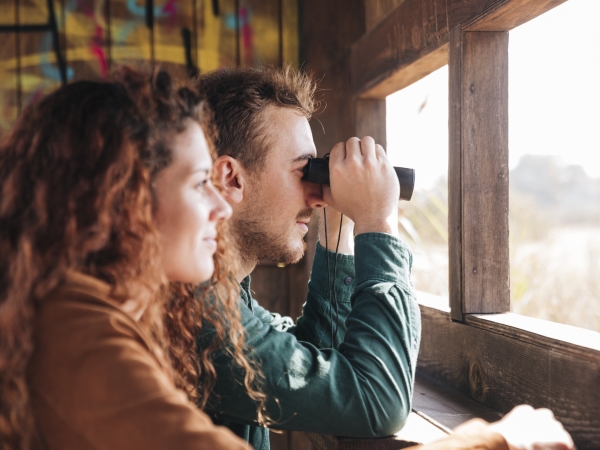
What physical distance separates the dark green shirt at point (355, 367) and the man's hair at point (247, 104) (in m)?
0.36

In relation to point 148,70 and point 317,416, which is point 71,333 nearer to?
point 148,70

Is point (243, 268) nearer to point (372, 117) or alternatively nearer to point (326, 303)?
point (326, 303)

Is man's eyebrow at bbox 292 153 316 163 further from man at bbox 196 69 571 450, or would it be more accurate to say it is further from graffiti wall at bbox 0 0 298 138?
graffiti wall at bbox 0 0 298 138

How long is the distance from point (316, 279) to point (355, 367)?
46 centimetres

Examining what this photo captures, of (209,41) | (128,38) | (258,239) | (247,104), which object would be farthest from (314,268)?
(128,38)

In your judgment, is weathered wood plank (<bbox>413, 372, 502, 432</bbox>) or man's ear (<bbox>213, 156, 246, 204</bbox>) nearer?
weathered wood plank (<bbox>413, 372, 502, 432</bbox>)

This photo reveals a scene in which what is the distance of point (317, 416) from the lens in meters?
1.15

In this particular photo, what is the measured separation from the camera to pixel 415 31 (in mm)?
1755

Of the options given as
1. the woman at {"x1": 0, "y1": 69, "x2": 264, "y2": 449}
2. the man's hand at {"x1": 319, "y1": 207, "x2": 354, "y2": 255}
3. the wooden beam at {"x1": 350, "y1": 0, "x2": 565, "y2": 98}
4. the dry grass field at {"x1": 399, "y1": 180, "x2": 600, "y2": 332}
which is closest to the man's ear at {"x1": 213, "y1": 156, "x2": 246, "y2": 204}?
the man's hand at {"x1": 319, "y1": 207, "x2": 354, "y2": 255}

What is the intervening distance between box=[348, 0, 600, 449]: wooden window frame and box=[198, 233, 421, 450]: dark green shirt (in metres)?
0.26

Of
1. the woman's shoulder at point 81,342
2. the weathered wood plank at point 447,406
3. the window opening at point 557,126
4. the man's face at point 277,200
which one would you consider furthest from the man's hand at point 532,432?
the window opening at point 557,126

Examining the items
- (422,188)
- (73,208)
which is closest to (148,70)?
(73,208)

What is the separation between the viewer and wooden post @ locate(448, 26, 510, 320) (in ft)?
4.96

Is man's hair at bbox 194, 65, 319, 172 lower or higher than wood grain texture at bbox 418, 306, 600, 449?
higher
